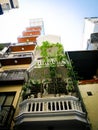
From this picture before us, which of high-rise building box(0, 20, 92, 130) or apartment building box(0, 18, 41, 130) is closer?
high-rise building box(0, 20, 92, 130)

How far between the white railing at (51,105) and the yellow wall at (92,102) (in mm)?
1578

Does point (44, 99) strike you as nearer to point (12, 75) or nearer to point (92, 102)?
point (92, 102)

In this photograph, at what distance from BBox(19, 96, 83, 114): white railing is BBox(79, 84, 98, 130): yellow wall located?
5.18 feet

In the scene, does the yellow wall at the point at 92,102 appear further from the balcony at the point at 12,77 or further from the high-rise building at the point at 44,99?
the balcony at the point at 12,77

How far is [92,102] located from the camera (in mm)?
11203

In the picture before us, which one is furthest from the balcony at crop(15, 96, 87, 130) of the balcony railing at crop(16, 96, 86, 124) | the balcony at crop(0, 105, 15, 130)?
the balcony at crop(0, 105, 15, 130)

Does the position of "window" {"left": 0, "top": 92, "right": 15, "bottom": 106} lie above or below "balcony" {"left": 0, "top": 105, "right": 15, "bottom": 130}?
below

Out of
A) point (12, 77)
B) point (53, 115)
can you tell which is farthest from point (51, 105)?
point (12, 77)

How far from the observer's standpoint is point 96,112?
1028cm

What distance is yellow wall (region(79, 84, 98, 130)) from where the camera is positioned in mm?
9706

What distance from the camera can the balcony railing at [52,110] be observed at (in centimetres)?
788

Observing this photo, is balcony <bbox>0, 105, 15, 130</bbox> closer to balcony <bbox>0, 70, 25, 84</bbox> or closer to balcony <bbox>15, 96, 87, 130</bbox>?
balcony <bbox>15, 96, 87, 130</bbox>

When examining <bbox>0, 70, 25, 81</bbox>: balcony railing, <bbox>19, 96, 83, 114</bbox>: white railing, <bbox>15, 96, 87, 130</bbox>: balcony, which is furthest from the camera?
<bbox>0, 70, 25, 81</bbox>: balcony railing

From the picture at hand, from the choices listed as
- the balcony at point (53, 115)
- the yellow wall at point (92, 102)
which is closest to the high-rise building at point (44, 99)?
the balcony at point (53, 115)
